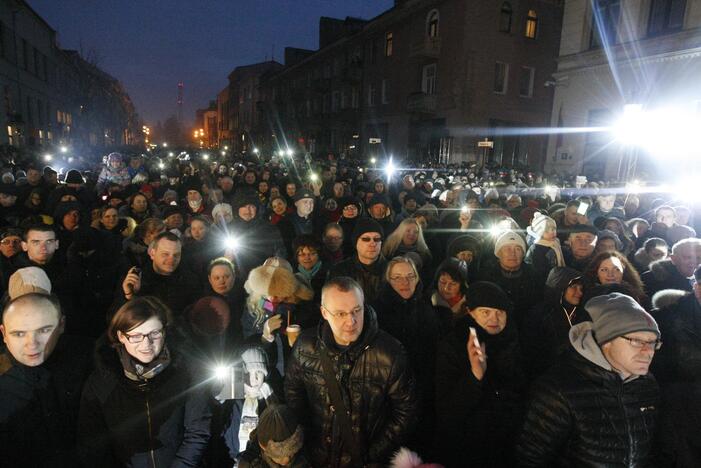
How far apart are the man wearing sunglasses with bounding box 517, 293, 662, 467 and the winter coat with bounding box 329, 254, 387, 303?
2000 millimetres

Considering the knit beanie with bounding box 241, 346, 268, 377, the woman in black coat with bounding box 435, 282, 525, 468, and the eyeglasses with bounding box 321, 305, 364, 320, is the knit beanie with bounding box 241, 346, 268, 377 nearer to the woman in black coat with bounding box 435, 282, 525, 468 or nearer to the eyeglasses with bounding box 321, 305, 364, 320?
the eyeglasses with bounding box 321, 305, 364, 320

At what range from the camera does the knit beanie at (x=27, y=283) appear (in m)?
3.32

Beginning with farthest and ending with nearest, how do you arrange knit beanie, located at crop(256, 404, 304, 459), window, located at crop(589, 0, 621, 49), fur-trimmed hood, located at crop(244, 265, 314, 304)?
window, located at crop(589, 0, 621, 49)
fur-trimmed hood, located at crop(244, 265, 314, 304)
knit beanie, located at crop(256, 404, 304, 459)

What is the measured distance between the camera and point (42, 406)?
8.37 feet

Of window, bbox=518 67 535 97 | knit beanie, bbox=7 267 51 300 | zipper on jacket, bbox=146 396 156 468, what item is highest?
window, bbox=518 67 535 97

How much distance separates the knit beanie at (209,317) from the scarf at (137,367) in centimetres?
85

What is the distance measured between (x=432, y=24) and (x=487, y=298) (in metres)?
25.9

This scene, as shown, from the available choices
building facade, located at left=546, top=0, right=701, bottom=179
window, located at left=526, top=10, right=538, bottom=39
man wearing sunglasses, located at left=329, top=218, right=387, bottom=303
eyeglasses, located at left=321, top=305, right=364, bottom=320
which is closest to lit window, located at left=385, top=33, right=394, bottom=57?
window, located at left=526, top=10, right=538, bottom=39

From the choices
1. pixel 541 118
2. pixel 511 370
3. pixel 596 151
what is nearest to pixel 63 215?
pixel 511 370

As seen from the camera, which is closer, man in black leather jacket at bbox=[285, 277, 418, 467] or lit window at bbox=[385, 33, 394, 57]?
man in black leather jacket at bbox=[285, 277, 418, 467]

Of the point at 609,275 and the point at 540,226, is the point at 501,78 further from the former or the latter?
the point at 609,275

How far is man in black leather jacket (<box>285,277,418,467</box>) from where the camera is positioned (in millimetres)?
2529

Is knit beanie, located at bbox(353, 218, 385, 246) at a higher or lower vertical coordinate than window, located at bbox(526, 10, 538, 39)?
lower

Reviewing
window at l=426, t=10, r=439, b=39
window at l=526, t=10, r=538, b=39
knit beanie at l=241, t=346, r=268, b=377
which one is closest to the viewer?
knit beanie at l=241, t=346, r=268, b=377
